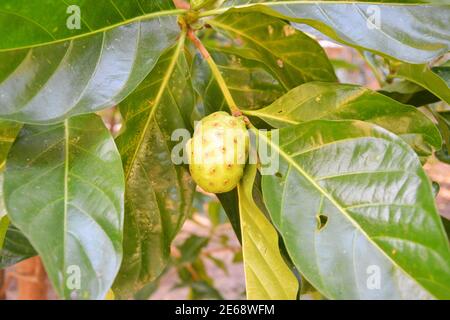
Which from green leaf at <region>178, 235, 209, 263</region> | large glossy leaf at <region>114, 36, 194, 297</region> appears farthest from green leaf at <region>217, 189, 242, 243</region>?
green leaf at <region>178, 235, 209, 263</region>

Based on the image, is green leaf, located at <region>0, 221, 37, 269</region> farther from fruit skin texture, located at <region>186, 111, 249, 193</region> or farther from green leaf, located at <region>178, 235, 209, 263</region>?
green leaf, located at <region>178, 235, 209, 263</region>

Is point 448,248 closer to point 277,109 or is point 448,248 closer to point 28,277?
point 277,109

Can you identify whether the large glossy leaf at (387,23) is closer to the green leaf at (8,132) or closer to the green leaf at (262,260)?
the green leaf at (262,260)

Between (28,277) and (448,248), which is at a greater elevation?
(28,277)

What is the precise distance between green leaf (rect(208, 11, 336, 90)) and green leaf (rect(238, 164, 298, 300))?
34 centimetres

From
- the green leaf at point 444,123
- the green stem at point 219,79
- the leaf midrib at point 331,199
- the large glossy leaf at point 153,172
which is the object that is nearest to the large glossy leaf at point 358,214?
the leaf midrib at point 331,199

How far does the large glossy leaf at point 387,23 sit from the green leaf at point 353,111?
0.26 ft

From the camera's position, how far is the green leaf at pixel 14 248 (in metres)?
1.13

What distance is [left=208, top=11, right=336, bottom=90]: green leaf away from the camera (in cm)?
103

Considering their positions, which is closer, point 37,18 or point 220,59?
point 37,18

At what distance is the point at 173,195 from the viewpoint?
920 mm

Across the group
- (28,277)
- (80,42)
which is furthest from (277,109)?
(28,277)

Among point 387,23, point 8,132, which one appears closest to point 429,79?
point 387,23
